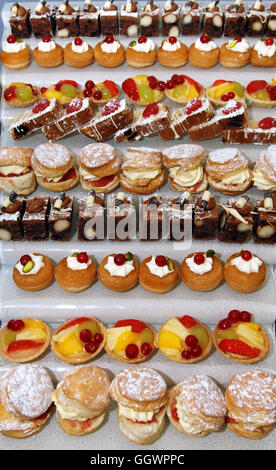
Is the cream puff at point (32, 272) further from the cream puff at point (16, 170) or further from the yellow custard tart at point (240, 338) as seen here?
the yellow custard tart at point (240, 338)

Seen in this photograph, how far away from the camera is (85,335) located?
3.59m

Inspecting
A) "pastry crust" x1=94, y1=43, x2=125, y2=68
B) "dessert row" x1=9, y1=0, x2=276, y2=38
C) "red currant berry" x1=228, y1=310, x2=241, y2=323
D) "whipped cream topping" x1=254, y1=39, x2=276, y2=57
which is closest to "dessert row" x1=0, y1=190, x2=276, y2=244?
"red currant berry" x1=228, y1=310, x2=241, y2=323

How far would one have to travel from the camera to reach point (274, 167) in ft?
13.8

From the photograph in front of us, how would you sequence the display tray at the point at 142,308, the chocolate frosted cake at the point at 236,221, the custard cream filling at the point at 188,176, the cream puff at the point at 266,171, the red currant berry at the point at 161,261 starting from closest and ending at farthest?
the display tray at the point at 142,308 < the red currant berry at the point at 161,261 < the chocolate frosted cake at the point at 236,221 < the cream puff at the point at 266,171 < the custard cream filling at the point at 188,176

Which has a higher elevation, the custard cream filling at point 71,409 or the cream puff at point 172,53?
the cream puff at point 172,53

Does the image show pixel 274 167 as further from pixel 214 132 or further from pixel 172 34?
pixel 172 34

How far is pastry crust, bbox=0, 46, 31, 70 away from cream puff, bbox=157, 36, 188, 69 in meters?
1.27

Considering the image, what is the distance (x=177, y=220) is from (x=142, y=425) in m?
1.49

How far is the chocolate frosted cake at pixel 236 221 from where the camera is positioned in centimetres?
400

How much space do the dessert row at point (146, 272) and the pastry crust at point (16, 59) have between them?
86.4 inches

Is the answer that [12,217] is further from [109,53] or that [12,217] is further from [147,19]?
[147,19]

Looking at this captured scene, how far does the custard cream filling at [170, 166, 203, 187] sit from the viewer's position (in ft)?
14.2

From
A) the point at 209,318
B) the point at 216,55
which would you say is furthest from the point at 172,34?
the point at 209,318

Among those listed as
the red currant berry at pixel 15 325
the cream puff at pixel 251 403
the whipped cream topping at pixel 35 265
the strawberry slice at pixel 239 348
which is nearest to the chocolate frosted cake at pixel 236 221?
the strawberry slice at pixel 239 348
